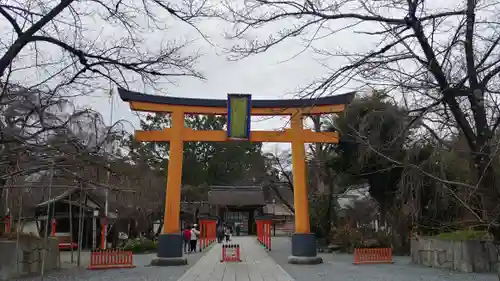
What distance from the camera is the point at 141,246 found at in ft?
89.6

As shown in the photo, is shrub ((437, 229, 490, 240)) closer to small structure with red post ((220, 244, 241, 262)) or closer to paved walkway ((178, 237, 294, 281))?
A: paved walkway ((178, 237, 294, 281))

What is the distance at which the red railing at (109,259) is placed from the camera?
17078mm

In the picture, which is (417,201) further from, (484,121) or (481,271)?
(484,121)

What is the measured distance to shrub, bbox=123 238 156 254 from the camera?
26.9m

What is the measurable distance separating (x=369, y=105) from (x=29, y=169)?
17.6m

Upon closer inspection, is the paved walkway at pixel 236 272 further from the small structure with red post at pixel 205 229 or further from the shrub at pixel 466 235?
the small structure with red post at pixel 205 229

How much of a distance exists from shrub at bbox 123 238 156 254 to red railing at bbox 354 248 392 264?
1375 centimetres

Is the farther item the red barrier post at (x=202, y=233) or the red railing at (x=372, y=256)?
the red barrier post at (x=202, y=233)

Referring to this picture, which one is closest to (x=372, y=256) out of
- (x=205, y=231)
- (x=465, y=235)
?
(x=465, y=235)

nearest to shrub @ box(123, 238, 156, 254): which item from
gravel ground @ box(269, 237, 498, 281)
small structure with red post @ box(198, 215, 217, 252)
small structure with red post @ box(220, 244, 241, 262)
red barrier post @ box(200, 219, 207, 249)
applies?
red barrier post @ box(200, 219, 207, 249)

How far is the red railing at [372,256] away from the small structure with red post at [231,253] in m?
4.90

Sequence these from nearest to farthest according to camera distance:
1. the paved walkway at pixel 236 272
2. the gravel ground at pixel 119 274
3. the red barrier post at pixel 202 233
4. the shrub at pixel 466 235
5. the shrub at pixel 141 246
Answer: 1. the paved walkway at pixel 236 272
2. the gravel ground at pixel 119 274
3. the shrub at pixel 466 235
4. the shrub at pixel 141 246
5. the red barrier post at pixel 202 233

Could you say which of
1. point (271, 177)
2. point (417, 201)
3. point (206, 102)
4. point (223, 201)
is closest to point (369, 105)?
point (417, 201)

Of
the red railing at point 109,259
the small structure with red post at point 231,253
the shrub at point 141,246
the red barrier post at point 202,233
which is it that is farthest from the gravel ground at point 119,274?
the red barrier post at point 202,233
